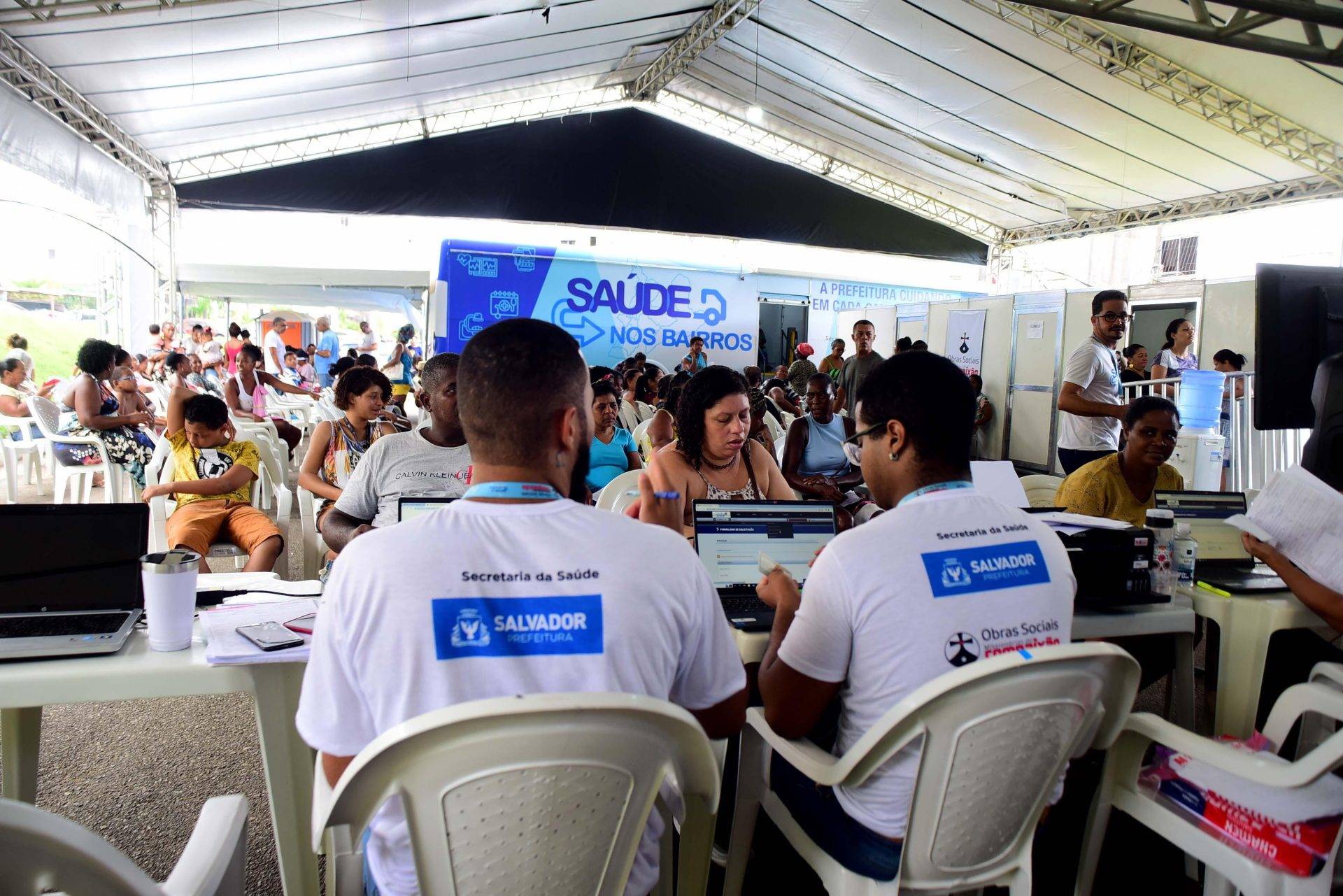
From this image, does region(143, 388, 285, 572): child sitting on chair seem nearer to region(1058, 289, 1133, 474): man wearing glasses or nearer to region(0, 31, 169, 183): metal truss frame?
region(1058, 289, 1133, 474): man wearing glasses

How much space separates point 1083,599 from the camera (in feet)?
7.50

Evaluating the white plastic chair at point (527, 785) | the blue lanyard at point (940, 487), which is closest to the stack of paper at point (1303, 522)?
the blue lanyard at point (940, 487)

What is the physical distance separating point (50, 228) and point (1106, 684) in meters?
10.5

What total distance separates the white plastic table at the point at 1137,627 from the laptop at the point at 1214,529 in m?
0.29

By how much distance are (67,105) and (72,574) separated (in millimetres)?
7896

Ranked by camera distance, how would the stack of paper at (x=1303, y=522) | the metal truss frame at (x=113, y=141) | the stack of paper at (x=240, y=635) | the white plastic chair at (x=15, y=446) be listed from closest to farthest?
the stack of paper at (x=240, y=635) → the stack of paper at (x=1303, y=522) → the white plastic chair at (x=15, y=446) → the metal truss frame at (x=113, y=141)

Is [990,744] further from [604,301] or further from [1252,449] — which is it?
[604,301]

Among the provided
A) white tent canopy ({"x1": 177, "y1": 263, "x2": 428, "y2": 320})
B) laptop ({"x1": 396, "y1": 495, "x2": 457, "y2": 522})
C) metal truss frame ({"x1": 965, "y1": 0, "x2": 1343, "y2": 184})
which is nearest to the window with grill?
metal truss frame ({"x1": 965, "y1": 0, "x2": 1343, "y2": 184})

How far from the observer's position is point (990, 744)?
1.38 metres

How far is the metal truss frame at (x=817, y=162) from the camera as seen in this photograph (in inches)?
542

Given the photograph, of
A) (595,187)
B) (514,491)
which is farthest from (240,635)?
(595,187)

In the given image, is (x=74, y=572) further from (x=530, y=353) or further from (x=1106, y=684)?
(x=1106, y=684)

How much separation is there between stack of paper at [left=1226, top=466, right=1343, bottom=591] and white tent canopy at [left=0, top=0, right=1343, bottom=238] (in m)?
6.60

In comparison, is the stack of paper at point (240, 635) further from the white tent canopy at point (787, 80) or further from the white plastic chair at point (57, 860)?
the white tent canopy at point (787, 80)
